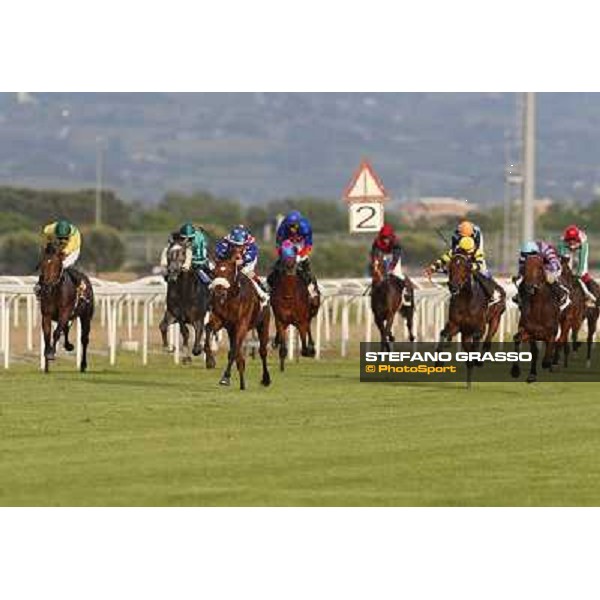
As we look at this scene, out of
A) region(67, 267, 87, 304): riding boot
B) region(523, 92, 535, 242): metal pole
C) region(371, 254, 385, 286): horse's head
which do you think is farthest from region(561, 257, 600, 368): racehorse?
region(523, 92, 535, 242): metal pole

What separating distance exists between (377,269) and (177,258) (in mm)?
2456

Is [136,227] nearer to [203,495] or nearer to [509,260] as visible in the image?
[509,260]

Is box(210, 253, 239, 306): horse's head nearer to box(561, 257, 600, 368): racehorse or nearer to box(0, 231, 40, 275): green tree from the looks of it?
box(561, 257, 600, 368): racehorse

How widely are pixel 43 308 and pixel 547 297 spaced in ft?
16.0

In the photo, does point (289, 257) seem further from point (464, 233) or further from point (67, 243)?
point (67, 243)

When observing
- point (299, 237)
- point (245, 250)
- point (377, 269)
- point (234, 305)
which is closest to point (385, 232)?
point (377, 269)

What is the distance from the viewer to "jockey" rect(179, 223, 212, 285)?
27188 millimetres

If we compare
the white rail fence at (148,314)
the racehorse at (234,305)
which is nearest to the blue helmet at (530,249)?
the racehorse at (234,305)

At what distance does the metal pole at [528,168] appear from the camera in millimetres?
35906

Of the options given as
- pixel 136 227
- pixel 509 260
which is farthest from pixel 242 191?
pixel 509 260

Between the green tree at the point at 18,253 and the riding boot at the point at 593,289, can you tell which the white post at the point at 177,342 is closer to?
the riding boot at the point at 593,289

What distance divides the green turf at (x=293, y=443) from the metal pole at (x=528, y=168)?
1193 centimetres

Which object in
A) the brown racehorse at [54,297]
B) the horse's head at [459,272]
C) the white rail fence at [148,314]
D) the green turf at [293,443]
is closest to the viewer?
the green turf at [293,443]

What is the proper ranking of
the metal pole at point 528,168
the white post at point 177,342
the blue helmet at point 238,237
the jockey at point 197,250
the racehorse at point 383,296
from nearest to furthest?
the blue helmet at point 238,237 → the jockey at point 197,250 → the racehorse at point 383,296 → the white post at point 177,342 → the metal pole at point 528,168
